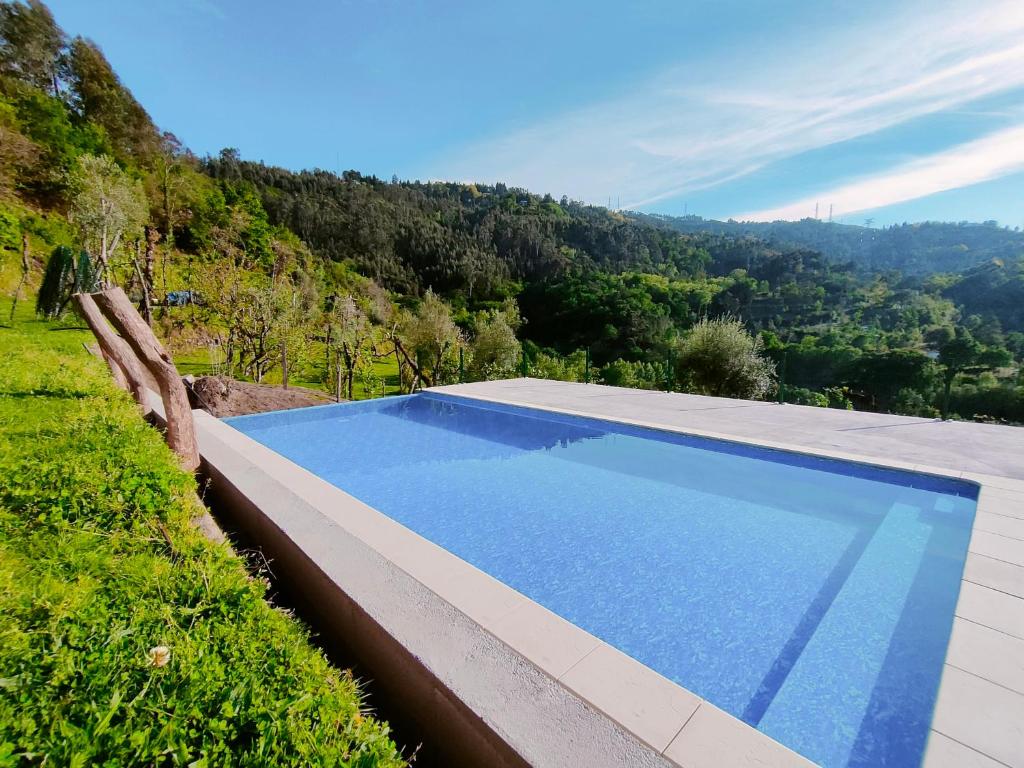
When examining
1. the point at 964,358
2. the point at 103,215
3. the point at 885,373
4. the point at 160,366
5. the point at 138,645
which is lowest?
the point at 885,373

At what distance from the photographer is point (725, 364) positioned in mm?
11953

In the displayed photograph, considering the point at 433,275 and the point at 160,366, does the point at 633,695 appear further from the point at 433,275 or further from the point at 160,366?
the point at 433,275

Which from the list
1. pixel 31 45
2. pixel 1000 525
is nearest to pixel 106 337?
pixel 1000 525

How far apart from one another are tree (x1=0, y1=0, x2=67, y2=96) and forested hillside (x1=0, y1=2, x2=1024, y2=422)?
100 millimetres

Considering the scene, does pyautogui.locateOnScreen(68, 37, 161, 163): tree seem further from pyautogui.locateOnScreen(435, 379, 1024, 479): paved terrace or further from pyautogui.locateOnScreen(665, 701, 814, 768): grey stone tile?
pyautogui.locateOnScreen(665, 701, 814, 768): grey stone tile

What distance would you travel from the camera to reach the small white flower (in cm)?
128

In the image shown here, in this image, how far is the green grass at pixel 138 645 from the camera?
1.04 m

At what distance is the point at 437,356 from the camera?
47.8 ft

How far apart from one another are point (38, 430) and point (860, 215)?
107 m

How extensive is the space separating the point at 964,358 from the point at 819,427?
8.32 meters

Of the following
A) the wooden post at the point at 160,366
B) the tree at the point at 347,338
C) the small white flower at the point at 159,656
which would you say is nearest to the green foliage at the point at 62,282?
the tree at the point at 347,338

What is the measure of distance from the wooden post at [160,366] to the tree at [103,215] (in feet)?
39.0

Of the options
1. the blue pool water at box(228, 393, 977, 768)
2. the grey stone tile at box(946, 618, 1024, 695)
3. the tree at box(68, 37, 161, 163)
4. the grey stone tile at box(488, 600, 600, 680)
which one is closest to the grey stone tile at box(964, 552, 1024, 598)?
the blue pool water at box(228, 393, 977, 768)

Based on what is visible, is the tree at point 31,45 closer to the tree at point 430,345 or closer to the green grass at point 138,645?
the tree at point 430,345
